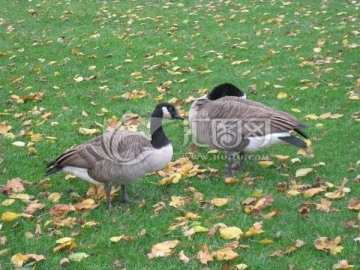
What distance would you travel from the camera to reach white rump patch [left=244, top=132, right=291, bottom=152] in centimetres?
552

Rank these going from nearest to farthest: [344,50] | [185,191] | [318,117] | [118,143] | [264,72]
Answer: [118,143] → [185,191] → [318,117] → [264,72] → [344,50]

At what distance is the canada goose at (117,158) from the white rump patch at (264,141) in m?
1.02

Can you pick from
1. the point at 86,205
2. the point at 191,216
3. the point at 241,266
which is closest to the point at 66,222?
the point at 86,205

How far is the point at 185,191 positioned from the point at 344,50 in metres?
6.17

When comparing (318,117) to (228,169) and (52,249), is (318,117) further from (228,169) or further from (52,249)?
(52,249)

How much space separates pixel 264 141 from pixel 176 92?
3478 mm

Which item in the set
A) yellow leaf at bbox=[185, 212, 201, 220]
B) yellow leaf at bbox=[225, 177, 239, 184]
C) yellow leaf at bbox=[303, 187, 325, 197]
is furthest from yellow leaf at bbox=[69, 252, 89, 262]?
yellow leaf at bbox=[303, 187, 325, 197]

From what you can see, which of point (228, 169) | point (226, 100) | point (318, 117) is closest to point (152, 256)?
point (228, 169)

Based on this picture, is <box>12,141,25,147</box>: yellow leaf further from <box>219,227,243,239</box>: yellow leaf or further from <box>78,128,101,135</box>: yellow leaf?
<box>219,227,243,239</box>: yellow leaf

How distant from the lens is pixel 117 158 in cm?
512

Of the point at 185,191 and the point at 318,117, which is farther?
the point at 318,117

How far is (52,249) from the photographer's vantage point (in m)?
4.52

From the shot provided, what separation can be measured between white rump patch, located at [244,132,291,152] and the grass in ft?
1.39

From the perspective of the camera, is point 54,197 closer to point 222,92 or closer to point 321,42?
point 222,92
